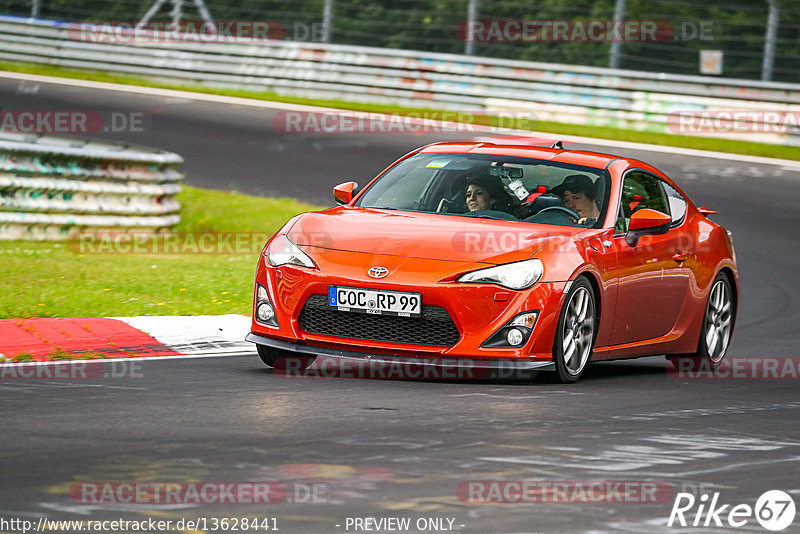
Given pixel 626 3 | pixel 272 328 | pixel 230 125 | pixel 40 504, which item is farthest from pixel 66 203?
pixel 626 3

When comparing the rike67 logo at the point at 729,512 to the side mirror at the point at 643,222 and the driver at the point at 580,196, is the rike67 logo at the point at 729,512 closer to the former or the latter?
the side mirror at the point at 643,222

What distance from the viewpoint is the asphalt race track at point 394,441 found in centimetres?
514

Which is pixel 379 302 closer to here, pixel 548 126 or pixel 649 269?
pixel 649 269

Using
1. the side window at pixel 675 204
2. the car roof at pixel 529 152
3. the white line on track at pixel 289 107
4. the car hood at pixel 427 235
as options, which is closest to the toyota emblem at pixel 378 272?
the car hood at pixel 427 235

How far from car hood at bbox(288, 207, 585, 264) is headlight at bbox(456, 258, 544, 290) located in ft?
0.16

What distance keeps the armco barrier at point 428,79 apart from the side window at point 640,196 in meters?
12.8

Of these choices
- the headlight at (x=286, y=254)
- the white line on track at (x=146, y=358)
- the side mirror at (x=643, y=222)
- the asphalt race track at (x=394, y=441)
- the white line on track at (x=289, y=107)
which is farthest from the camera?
the white line on track at (x=289, y=107)

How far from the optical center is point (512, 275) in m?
8.07

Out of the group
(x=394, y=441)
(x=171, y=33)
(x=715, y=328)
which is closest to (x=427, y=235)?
(x=394, y=441)

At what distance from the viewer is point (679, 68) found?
24062 millimetres

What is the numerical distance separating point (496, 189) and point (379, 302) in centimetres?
160

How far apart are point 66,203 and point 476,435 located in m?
9.07

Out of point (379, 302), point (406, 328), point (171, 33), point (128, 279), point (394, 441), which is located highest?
point (171, 33)

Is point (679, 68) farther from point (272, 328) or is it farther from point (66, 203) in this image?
point (272, 328)
